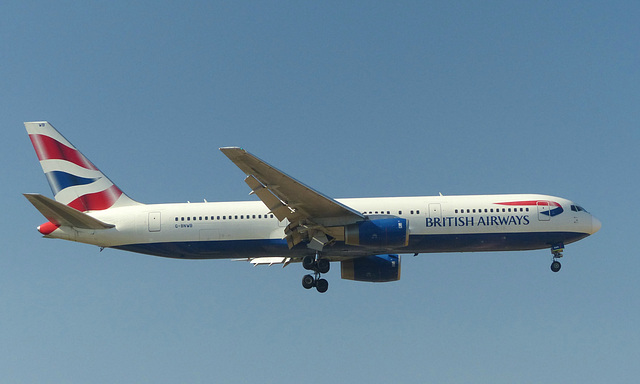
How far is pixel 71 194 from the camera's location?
4116 centimetres

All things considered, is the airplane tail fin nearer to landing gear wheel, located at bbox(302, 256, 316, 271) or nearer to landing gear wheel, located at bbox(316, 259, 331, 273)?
landing gear wheel, located at bbox(302, 256, 316, 271)

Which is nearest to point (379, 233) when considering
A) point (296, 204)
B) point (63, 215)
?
point (296, 204)

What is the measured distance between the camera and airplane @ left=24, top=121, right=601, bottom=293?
3709cm

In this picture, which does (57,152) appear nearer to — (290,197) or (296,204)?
(290,197)

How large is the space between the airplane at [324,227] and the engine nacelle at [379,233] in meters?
0.05

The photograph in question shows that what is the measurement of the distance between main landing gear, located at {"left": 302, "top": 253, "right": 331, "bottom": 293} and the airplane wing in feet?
6.45

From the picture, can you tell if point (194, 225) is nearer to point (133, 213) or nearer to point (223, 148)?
point (133, 213)

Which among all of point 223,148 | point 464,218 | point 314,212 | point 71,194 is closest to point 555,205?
point 464,218

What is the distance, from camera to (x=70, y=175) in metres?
41.6

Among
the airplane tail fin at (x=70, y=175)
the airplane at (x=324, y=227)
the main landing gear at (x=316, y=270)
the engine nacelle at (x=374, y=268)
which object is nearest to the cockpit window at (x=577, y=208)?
the airplane at (x=324, y=227)

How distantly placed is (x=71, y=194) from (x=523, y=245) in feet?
78.0

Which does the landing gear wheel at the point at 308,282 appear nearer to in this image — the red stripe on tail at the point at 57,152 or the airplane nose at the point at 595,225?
the red stripe on tail at the point at 57,152

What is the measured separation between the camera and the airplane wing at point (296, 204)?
33.9 m

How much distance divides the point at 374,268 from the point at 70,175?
17271 mm
